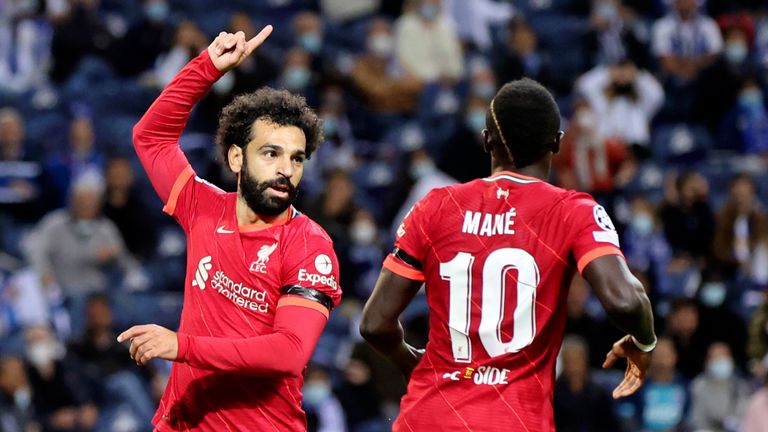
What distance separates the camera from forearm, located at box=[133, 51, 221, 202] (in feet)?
18.9

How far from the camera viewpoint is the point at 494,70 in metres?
15.8

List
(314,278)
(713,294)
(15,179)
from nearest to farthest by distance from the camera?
(314,278)
(713,294)
(15,179)

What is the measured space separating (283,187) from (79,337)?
6761 mm

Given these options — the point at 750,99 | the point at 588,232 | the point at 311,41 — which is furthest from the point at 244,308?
the point at 750,99

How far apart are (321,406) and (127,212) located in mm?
2948

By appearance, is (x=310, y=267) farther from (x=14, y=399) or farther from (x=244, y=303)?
(x=14, y=399)

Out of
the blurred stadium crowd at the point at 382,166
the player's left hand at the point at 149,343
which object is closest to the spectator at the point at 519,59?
the blurred stadium crowd at the point at 382,166

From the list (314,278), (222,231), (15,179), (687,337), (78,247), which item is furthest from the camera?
(15,179)

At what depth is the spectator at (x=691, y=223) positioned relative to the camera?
13.6m

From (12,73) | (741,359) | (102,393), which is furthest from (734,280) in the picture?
(12,73)

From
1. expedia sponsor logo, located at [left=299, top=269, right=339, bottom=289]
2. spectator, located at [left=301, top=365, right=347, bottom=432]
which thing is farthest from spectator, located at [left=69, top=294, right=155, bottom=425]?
expedia sponsor logo, located at [left=299, top=269, right=339, bottom=289]

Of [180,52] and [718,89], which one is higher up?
[180,52]

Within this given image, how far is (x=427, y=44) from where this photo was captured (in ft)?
53.6

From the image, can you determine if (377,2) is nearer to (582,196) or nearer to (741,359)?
(741,359)
